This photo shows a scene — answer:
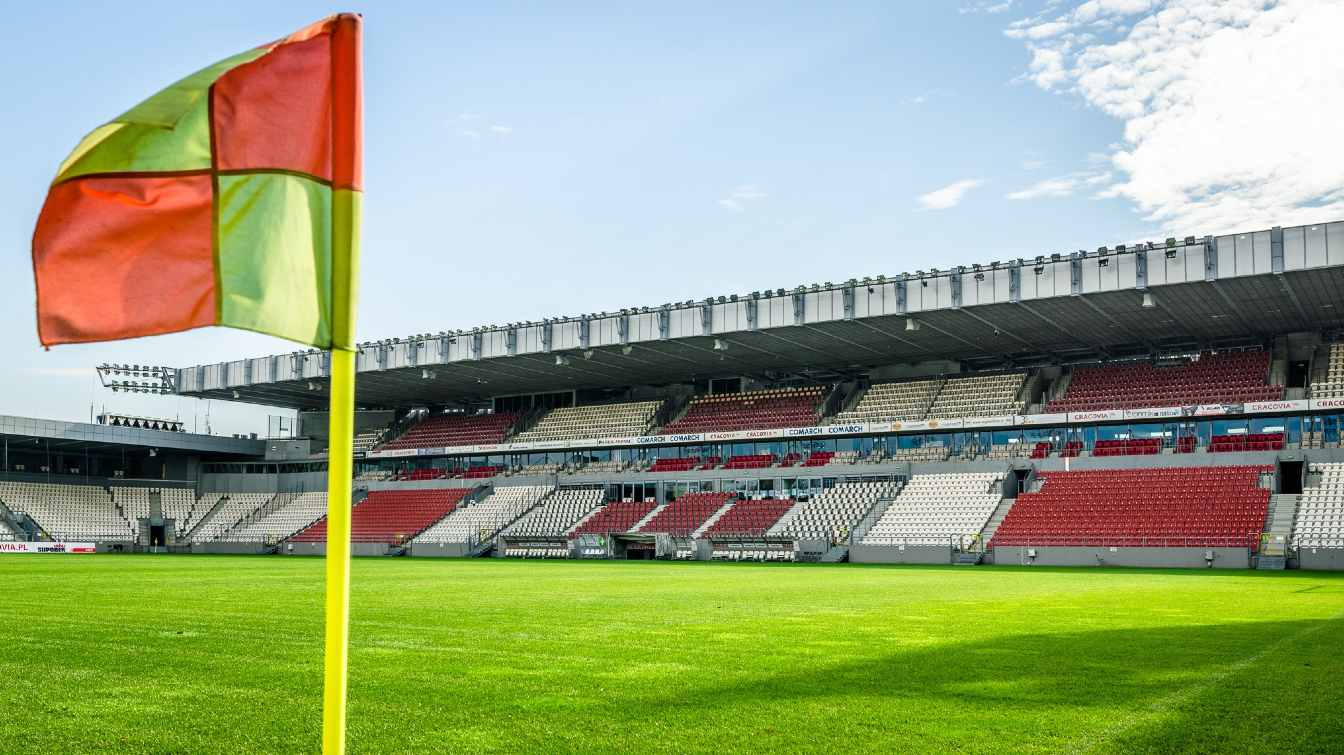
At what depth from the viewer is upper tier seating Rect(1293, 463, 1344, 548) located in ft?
130

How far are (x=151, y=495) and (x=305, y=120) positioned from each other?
266ft

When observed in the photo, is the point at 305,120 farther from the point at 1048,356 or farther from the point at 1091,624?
the point at 1048,356

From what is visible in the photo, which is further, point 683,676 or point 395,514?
point 395,514

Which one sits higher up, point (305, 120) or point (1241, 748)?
point (305, 120)

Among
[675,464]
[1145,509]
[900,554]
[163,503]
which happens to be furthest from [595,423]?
[1145,509]

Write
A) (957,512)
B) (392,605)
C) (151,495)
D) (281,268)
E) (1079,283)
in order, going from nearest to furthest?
(281,268), (392,605), (1079,283), (957,512), (151,495)

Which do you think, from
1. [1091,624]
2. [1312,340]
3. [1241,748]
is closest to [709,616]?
[1091,624]

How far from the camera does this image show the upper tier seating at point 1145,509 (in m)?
42.2

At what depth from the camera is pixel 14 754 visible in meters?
6.50

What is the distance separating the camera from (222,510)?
7831cm

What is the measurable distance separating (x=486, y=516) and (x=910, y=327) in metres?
27.5

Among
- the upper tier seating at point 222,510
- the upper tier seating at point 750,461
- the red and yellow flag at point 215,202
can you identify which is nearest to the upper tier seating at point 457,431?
the upper tier seating at point 222,510

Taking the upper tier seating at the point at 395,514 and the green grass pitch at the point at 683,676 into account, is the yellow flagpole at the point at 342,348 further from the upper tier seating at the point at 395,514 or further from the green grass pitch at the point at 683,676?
the upper tier seating at the point at 395,514

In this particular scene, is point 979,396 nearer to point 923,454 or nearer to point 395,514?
point 923,454
